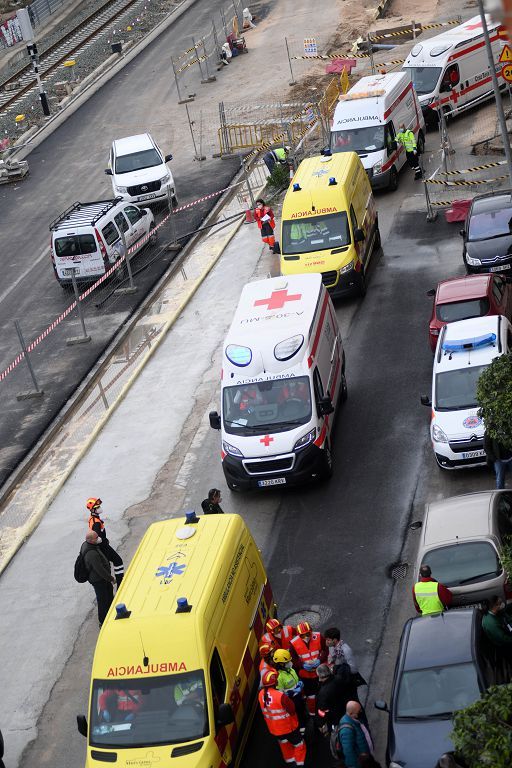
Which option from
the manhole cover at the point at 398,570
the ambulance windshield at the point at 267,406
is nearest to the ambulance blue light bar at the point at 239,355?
the ambulance windshield at the point at 267,406

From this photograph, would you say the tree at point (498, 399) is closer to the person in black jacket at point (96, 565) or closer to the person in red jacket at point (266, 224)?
the person in black jacket at point (96, 565)

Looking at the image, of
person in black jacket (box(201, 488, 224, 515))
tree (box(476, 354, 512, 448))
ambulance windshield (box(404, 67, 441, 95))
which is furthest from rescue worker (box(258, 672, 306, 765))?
ambulance windshield (box(404, 67, 441, 95))

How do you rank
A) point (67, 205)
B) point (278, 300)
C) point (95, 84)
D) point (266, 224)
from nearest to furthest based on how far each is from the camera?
1. point (278, 300)
2. point (266, 224)
3. point (67, 205)
4. point (95, 84)

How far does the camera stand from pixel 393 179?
33.2m

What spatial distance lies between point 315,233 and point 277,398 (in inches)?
313

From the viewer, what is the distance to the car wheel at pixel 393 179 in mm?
32938

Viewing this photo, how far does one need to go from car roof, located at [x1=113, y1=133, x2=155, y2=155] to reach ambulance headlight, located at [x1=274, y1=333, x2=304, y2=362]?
19.8 m

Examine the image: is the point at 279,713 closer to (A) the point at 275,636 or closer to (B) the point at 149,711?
(A) the point at 275,636

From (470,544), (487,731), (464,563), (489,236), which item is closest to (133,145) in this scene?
(489,236)

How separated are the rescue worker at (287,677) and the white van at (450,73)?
1080 inches

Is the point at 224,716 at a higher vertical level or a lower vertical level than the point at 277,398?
higher

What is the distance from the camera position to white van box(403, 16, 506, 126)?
37781mm

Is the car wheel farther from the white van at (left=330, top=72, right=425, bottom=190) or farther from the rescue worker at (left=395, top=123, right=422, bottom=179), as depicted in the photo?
the rescue worker at (left=395, top=123, right=422, bottom=179)

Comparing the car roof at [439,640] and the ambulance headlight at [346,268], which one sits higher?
the car roof at [439,640]
